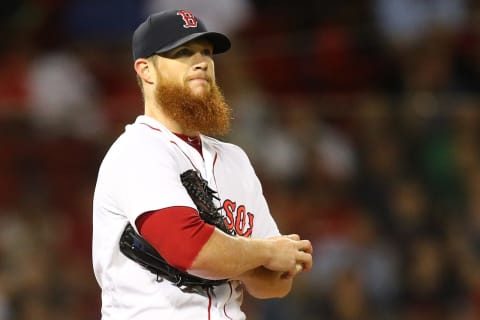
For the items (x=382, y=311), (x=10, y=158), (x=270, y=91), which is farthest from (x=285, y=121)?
(x=10, y=158)

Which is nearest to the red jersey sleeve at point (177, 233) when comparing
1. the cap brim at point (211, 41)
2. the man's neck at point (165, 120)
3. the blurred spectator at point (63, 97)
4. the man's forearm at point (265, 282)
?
Answer: the man's forearm at point (265, 282)

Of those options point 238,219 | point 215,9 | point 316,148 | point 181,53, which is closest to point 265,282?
point 238,219

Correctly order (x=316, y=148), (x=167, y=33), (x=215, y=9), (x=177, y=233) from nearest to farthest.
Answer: (x=177, y=233), (x=167, y=33), (x=316, y=148), (x=215, y=9)

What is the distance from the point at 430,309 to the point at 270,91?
2135mm

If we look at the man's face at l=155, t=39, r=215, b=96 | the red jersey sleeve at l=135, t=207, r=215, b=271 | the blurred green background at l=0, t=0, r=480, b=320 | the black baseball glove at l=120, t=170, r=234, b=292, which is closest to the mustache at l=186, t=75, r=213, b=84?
the man's face at l=155, t=39, r=215, b=96

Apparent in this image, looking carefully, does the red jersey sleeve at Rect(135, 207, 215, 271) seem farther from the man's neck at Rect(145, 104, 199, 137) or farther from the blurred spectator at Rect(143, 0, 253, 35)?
the blurred spectator at Rect(143, 0, 253, 35)

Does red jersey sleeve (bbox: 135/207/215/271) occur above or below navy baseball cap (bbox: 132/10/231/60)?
below

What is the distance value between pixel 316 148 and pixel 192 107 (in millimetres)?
4046

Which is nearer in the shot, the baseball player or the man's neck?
the baseball player

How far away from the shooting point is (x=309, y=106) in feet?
21.8

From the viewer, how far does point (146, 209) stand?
2531 millimetres

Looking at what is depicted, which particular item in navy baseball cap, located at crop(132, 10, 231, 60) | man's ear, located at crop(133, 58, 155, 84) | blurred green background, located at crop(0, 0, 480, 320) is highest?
navy baseball cap, located at crop(132, 10, 231, 60)

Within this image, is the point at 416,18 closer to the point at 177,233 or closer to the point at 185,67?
the point at 185,67

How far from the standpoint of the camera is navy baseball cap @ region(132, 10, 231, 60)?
273cm
